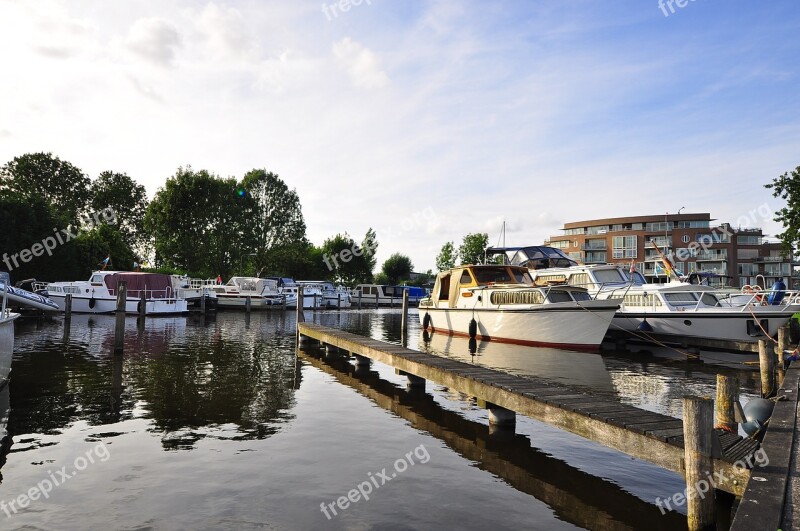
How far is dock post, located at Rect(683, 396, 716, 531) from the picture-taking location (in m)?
5.23

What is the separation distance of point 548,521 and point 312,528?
8.61ft

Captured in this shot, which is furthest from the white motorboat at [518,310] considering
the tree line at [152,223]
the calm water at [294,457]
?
the tree line at [152,223]

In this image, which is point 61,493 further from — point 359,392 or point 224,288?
point 224,288

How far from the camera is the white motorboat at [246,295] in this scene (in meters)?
48.1

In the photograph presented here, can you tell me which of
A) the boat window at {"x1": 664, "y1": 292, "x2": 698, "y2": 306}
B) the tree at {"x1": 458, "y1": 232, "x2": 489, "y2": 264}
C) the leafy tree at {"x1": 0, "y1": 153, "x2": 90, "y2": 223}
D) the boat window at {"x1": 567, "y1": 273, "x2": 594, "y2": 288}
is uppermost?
the leafy tree at {"x1": 0, "y1": 153, "x2": 90, "y2": 223}

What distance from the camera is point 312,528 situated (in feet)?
18.5

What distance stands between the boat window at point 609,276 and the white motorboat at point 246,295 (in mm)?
31489

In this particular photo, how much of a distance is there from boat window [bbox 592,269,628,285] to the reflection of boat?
19.3 ft

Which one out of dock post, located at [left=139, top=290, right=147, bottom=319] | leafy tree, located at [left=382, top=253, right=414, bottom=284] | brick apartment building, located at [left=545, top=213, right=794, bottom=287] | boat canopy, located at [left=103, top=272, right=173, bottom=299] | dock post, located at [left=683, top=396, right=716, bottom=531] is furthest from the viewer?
leafy tree, located at [left=382, top=253, right=414, bottom=284]

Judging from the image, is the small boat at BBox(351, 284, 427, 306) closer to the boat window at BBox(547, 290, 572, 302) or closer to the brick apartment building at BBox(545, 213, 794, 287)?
the brick apartment building at BBox(545, 213, 794, 287)

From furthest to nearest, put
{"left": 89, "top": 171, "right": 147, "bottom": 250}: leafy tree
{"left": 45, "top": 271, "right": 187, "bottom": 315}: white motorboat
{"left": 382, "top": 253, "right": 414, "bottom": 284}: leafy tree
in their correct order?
{"left": 382, "top": 253, "right": 414, "bottom": 284}: leafy tree
{"left": 89, "top": 171, "right": 147, "bottom": 250}: leafy tree
{"left": 45, "top": 271, "right": 187, "bottom": 315}: white motorboat

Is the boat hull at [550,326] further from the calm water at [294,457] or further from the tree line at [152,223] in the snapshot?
the tree line at [152,223]

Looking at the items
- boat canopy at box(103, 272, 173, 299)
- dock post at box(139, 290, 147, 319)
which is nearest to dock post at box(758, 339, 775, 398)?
dock post at box(139, 290, 147, 319)

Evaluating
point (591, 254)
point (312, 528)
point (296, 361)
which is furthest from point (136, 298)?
point (591, 254)
